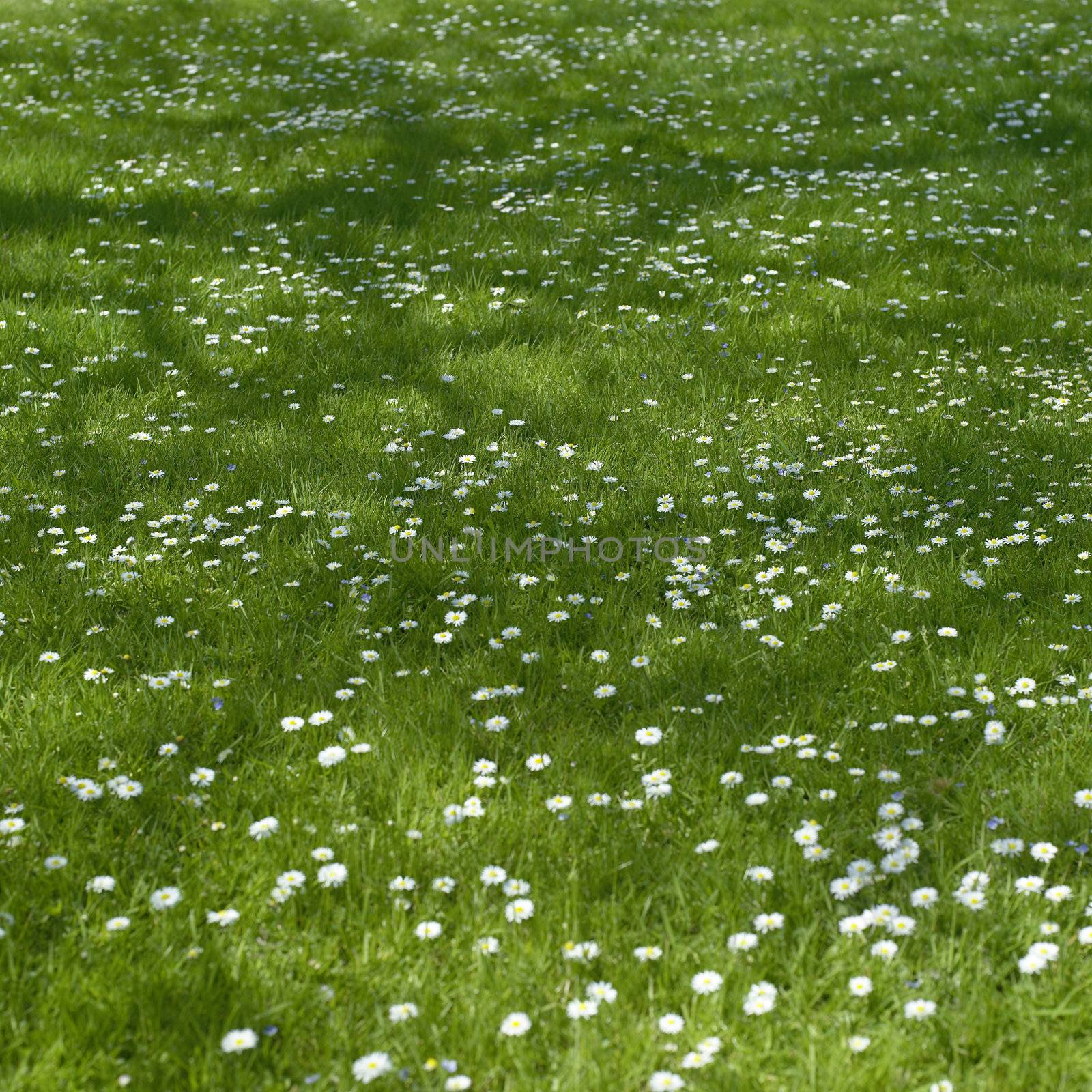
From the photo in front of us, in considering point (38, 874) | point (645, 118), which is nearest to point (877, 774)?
point (38, 874)

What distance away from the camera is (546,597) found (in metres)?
4.04

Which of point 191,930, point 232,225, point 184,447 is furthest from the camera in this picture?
point 232,225

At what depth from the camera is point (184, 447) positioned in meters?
5.06

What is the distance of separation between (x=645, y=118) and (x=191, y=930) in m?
8.57

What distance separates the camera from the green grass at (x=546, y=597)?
8.12 feet

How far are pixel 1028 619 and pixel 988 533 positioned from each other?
665mm

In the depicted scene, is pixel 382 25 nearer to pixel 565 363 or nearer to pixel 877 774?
pixel 565 363

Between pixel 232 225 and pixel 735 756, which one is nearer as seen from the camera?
pixel 735 756

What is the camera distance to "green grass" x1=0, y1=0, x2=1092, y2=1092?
2.47m

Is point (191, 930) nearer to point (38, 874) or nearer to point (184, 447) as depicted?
point (38, 874)

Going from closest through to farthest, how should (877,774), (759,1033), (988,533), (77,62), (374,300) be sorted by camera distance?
(759,1033), (877,774), (988,533), (374,300), (77,62)

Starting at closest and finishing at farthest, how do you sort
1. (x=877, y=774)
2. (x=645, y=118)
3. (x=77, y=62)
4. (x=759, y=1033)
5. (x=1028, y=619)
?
(x=759, y=1033), (x=877, y=774), (x=1028, y=619), (x=645, y=118), (x=77, y=62)

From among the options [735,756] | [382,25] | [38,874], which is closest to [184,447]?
[38,874]

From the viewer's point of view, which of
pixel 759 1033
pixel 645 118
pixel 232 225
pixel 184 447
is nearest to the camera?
pixel 759 1033
